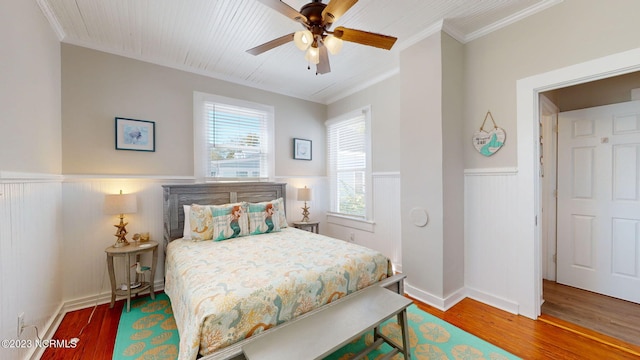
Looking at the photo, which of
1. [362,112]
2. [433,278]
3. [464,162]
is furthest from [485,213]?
[362,112]

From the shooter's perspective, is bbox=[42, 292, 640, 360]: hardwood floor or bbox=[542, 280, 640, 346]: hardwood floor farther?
bbox=[542, 280, 640, 346]: hardwood floor

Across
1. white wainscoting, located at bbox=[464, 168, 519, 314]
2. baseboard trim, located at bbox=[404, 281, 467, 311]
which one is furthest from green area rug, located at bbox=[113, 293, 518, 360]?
white wainscoting, located at bbox=[464, 168, 519, 314]

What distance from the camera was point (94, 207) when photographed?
263 centimetres

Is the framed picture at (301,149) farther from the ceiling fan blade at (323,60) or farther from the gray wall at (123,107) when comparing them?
the ceiling fan blade at (323,60)

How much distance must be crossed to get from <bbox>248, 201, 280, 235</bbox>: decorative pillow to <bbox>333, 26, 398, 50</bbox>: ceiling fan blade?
212 cm

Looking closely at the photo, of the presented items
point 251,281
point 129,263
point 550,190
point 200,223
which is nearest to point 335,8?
point 251,281

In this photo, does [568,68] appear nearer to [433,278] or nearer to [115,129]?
[433,278]

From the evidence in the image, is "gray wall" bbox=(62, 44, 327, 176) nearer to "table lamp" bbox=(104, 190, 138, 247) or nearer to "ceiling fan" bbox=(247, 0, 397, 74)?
"table lamp" bbox=(104, 190, 138, 247)

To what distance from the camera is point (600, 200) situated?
2686 mm

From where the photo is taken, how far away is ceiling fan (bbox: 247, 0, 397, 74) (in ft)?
5.17

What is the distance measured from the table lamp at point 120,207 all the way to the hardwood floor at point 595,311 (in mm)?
4299

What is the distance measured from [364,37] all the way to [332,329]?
2.05 m

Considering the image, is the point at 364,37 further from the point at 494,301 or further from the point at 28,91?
the point at 494,301

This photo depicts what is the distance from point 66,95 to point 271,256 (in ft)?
8.89
